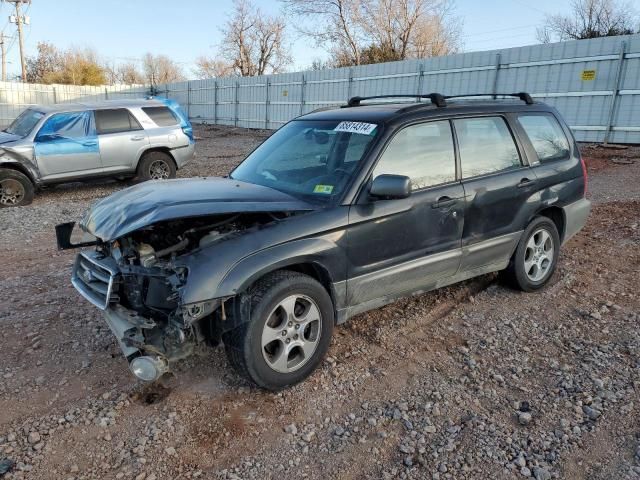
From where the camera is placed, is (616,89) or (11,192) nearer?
(11,192)

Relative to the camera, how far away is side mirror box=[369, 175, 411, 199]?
3.35 metres

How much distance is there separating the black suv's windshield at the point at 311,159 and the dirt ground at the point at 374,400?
1242 mm

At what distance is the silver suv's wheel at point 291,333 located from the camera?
10.4ft

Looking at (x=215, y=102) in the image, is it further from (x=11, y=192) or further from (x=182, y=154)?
(x=11, y=192)

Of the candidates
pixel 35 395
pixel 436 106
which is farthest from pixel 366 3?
pixel 35 395

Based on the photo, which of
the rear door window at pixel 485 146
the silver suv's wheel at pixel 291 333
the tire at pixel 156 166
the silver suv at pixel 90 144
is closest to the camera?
the silver suv's wheel at pixel 291 333

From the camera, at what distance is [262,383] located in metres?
3.14

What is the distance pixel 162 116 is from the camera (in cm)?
1077

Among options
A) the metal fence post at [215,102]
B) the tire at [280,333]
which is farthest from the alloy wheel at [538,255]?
the metal fence post at [215,102]

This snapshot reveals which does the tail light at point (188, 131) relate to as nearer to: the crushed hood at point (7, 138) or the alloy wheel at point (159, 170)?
the alloy wheel at point (159, 170)

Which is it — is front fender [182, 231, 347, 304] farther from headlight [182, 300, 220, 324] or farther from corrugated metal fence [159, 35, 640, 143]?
corrugated metal fence [159, 35, 640, 143]

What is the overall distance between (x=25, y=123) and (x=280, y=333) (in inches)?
359

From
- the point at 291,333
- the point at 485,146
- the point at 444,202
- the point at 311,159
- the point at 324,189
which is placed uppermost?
the point at 485,146

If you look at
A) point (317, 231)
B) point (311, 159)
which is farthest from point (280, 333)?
point (311, 159)
